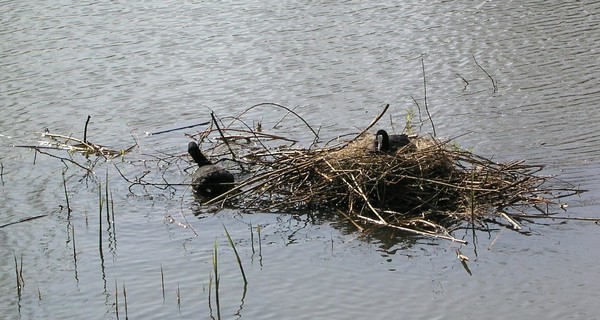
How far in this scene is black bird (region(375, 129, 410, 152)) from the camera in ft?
32.1

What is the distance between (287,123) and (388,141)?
316 centimetres

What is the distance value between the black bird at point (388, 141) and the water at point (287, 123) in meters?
0.87

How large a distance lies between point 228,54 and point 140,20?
2.65 m

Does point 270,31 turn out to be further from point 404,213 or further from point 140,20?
point 404,213

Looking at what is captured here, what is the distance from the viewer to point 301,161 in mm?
10266

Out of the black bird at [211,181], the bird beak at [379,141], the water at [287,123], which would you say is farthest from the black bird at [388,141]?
the black bird at [211,181]

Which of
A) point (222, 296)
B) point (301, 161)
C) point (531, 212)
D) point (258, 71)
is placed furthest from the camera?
point (258, 71)

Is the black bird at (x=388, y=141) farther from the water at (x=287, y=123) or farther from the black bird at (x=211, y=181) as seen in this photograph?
the black bird at (x=211, y=181)

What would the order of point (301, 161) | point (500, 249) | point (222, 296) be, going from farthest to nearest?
point (301, 161) → point (500, 249) → point (222, 296)

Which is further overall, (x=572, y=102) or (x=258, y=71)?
(x=258, y=71)

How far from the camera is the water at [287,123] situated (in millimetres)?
8227

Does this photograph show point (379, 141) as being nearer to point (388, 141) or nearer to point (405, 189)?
point (388, 141)

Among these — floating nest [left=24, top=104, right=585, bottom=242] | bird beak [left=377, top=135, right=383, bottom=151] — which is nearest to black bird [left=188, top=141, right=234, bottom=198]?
floating nest [left=24, top=104, right=585, bottom=242]

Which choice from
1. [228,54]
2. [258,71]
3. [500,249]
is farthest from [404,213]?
[228,54]
